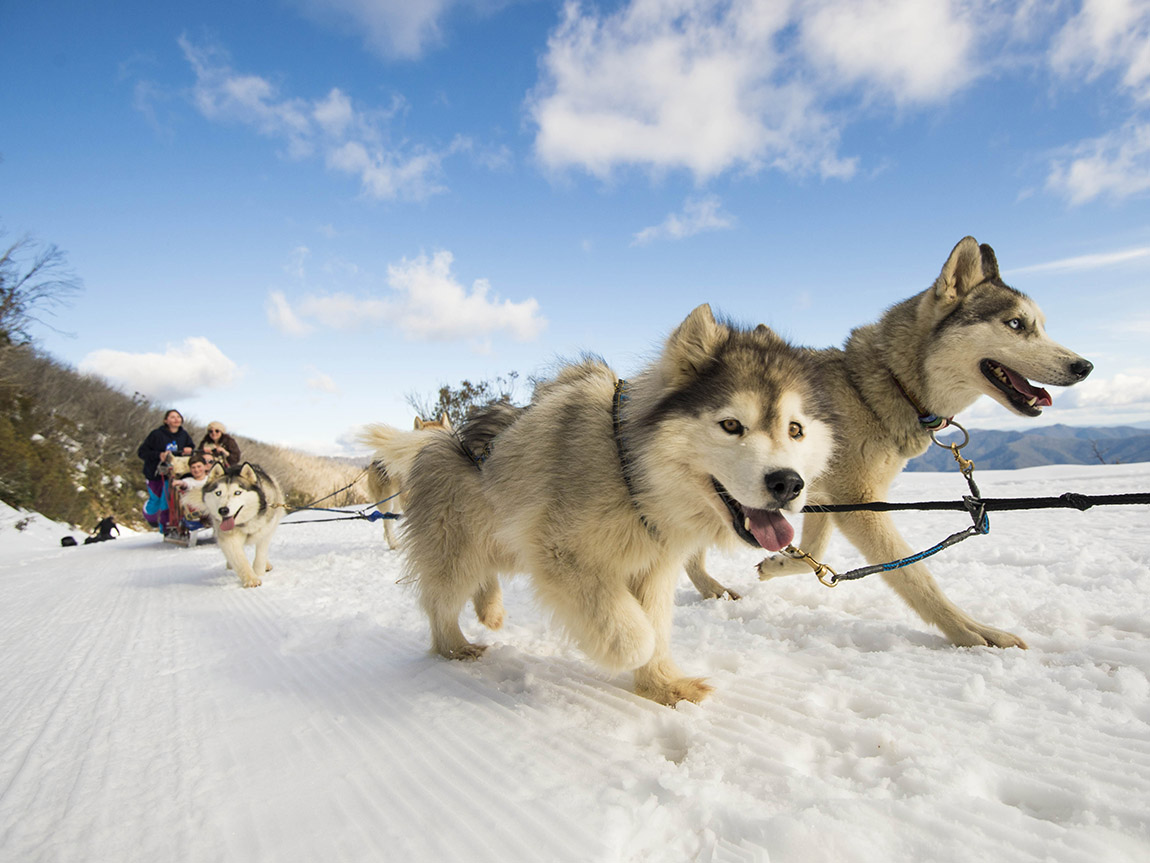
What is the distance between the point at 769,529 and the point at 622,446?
82 centimetres

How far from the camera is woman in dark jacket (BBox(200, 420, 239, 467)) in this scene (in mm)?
11183

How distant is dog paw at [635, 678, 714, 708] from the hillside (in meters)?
21.8

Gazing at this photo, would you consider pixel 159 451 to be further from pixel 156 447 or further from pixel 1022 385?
pixel 1022 385

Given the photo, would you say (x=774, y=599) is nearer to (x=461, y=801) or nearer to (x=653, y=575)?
(x=653, y=575)

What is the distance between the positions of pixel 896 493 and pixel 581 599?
40.2ft

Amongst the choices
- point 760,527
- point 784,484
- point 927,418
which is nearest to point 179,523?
point 760,527

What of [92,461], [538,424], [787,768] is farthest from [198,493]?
[92,461]

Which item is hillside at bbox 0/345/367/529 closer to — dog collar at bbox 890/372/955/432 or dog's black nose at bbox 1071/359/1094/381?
dog collar at bbox 890/372/955/432

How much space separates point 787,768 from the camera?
6.79ft

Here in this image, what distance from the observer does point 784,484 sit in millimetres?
2264

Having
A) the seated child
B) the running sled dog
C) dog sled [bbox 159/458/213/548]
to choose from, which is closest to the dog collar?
the running sled dog

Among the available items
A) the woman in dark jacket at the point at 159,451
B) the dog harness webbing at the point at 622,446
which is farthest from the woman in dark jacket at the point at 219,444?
the dog harness webbing at the point at 622,446

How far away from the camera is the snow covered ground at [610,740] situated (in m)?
1.76

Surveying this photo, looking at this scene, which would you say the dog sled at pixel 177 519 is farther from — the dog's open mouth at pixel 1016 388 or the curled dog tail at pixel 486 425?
the dog's open mouth at pixel 1016 388
